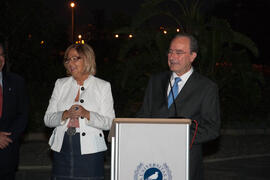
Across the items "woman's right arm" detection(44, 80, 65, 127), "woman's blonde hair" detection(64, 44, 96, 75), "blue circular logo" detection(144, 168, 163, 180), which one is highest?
"woman's blonde hair" detection(64, 44, 96, 75)

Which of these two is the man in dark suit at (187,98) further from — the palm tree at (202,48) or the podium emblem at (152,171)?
the palm tree at (202,48)

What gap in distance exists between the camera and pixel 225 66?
12.7m

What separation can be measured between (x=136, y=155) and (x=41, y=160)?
23.1 feet

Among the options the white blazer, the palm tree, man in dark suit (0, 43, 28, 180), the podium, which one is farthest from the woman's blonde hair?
the palm tree

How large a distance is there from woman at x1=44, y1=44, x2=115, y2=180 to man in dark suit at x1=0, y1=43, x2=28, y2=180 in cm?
47

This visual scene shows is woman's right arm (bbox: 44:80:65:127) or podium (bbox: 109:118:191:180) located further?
woman's right arm (bbox: 44:80:65:127)

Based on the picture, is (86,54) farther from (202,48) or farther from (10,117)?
(202,48)

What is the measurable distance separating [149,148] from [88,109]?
123 cm

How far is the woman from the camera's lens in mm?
4191

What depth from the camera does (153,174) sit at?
10.4 ft

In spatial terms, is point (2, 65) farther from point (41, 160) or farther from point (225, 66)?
point (225, 66)

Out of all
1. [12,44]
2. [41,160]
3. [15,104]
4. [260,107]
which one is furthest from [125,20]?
[15,104]

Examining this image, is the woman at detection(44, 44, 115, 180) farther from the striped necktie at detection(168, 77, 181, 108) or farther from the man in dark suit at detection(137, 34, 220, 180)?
the striped necktie at detection(168, 77, 181, 108)

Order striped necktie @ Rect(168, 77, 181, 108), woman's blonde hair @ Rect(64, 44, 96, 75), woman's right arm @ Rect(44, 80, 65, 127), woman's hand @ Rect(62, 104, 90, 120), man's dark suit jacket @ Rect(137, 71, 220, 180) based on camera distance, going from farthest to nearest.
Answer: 1. woman's blonde hair @ Rect(64, 44, 96, 75)
2. woman's right arm @ Rect(44, 80, 65, 127)
3. woman's hand @ Rect(62, 104, 90, 120)
4. striped necktie @ Rect(168, 77, 181, 108)
5. man's dark suit jacket @ Rect(137, 71, 220, 180)
